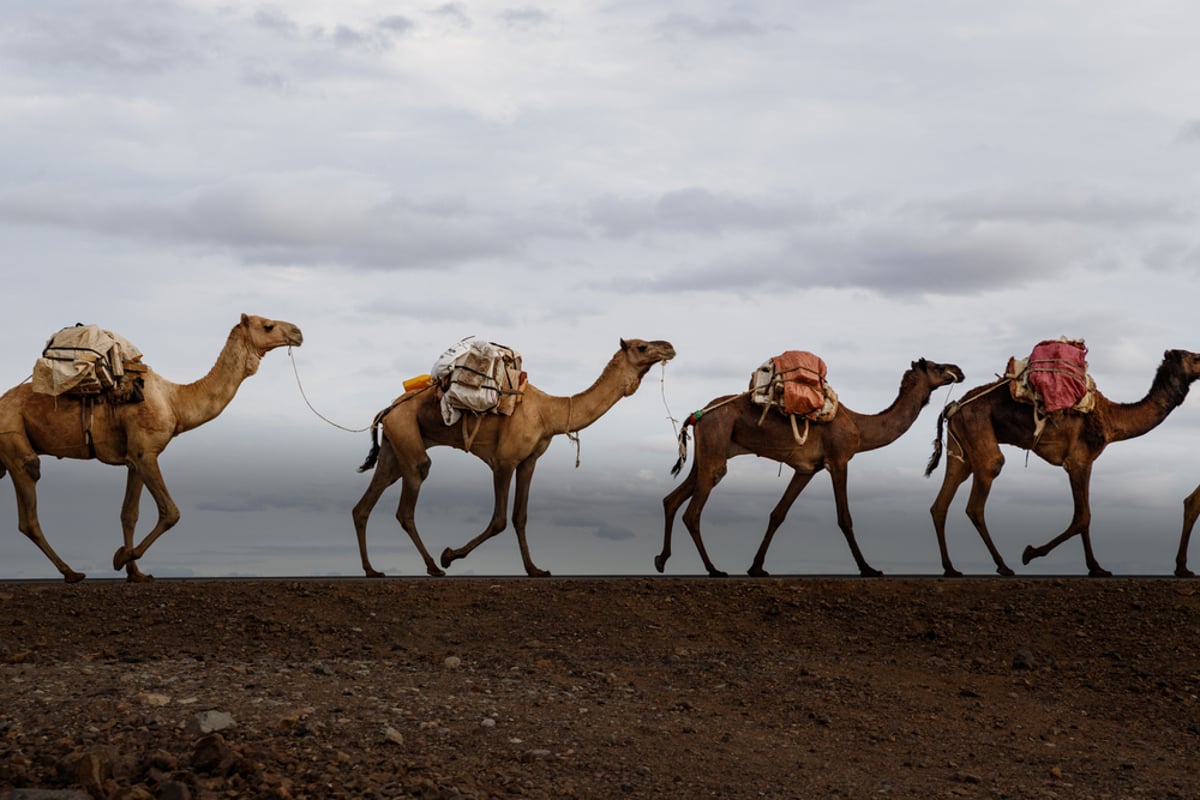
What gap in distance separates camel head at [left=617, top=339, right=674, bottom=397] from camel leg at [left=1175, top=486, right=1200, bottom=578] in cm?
Result: 726

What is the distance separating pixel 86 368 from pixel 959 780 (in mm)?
10895

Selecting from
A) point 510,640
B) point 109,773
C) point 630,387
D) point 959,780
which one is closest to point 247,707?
point 109,773

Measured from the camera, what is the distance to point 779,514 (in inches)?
702

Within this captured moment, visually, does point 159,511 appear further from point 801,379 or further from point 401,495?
point 801,379

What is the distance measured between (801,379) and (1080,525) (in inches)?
169

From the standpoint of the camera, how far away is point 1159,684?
1335cm

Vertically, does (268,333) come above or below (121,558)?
above

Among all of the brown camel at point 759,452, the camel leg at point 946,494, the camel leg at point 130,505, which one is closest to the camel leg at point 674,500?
the brown camel at point 759,452

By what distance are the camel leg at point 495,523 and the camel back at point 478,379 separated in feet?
2.93

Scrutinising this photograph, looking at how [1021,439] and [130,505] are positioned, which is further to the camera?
[1021,439]

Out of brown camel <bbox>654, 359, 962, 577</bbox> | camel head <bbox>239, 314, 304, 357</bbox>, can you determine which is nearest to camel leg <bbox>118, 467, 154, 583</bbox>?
camel head <bbox>239, 314, 304, 357</bbox>

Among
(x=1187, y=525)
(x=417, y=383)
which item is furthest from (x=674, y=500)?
(x=1187, y=525)

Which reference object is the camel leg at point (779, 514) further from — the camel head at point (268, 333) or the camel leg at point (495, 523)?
the camel head at point (268, 333)

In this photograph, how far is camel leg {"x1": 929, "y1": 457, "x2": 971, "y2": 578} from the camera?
18.5m
